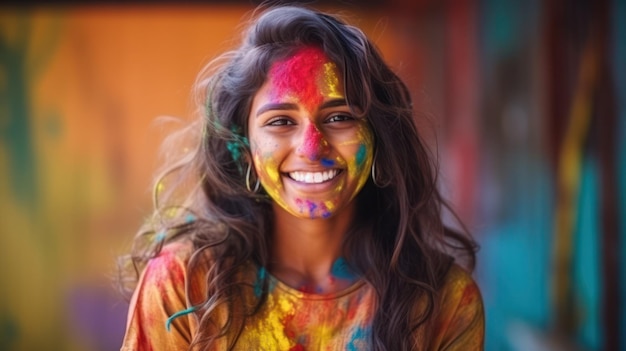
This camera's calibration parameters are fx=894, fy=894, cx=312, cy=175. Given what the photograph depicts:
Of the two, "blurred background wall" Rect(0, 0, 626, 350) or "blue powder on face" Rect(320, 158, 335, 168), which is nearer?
"blue powder on face" Rect(320, 158, 335, 168)

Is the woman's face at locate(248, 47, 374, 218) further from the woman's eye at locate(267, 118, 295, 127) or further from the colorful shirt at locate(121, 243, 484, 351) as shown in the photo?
the colorful shirt at locate(121, 243, 484, 351)

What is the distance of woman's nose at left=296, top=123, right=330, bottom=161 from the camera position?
217 centimetres

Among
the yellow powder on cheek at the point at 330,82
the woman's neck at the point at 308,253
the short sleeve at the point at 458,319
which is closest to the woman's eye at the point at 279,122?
the yellow powder on cheek at the point at 330,82

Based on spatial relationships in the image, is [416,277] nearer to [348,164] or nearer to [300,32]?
[348,164]

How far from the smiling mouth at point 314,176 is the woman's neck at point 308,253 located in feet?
0.52

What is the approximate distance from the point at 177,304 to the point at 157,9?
16.1ft

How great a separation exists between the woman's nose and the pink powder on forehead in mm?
62

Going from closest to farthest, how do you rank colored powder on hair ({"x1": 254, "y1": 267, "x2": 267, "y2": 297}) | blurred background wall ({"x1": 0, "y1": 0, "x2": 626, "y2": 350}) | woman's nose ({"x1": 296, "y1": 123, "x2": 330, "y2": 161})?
woman's nose ({"x1": 296, "y1": 123, "x2": 330, "y2": 161}), colored powder on hair ({"x1": 254, "y1": 267, "x2": 267, "y2": 297}), blurred background wall ({"x1": 0, "y1": 0, "x2": 626, "y2": 350})

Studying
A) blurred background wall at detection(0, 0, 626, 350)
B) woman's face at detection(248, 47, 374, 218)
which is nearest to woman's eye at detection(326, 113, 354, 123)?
woman's face at detection(248, 47, 374, 218)

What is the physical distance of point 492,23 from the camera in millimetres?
6297

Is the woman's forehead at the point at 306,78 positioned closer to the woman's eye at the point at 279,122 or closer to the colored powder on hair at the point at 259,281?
the woman's eye at the point at 279,122

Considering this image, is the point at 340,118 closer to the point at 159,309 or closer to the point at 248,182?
the point at 248,182

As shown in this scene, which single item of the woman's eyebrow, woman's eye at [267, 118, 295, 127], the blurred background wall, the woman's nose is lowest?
the blurred background wall

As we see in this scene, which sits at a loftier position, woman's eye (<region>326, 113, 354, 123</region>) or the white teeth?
woman's eye (<region>326, 113, 354, 123</region>)
